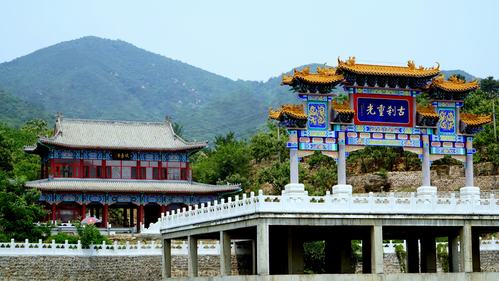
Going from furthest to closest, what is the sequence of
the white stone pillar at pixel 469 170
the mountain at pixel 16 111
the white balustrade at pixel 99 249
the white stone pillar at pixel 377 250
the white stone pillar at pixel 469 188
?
1. the mountain at pixel 16 111
2. the white balustrade at pixel 99 249
3. the white stone pillar at pixel 469 170
4. the white stone pillar at pixel 469 188
5. the white stone pillar at pixel 377 250

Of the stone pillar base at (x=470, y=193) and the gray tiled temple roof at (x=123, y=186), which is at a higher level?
the gray tiled temple roof at (x=123, y=186)

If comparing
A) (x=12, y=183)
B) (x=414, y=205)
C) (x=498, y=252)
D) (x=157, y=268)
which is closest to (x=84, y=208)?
(x=12, y=183)

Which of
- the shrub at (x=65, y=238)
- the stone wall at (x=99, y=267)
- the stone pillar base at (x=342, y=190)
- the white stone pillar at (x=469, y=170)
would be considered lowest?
the stone wall at (x=99, y=267)

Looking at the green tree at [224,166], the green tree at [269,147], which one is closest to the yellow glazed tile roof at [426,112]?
the green tree at [224,166]

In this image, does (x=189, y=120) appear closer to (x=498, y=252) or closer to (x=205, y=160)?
(x=205, y=160)

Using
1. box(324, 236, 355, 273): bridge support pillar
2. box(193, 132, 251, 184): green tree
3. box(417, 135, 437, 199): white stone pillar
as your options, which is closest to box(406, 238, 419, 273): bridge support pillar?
box(324, 236, 355, 273): bridge support pillar

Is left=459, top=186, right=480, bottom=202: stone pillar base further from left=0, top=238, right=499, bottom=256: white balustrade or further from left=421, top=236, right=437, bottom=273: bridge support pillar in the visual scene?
left=0, top=238, right=499, bottom=256: white balustrade

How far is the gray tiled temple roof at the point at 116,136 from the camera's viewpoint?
217ft

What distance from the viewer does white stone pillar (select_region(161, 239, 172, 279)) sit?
4653 cm

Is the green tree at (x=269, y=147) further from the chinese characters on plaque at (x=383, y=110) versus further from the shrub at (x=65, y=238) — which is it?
the chinese characters on plaque at (x=383, y=110)

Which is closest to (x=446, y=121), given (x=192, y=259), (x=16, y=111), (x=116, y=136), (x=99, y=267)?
(x=192, y=259)

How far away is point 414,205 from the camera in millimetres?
37188

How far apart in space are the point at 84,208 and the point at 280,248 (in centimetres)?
2571

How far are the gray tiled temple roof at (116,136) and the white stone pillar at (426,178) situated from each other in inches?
1112
